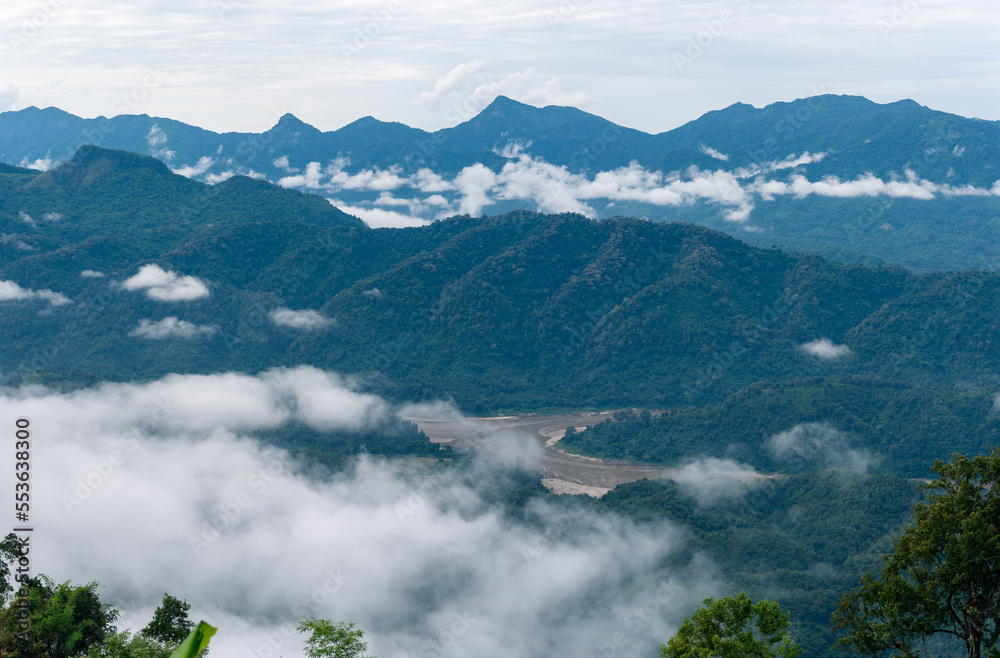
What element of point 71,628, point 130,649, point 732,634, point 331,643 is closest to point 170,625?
point 71,628

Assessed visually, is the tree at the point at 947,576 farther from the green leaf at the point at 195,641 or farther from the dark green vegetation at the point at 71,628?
the dark green vegetation at the point at 71,628

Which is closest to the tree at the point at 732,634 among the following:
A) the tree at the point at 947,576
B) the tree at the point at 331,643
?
the tree at the point at 947,576

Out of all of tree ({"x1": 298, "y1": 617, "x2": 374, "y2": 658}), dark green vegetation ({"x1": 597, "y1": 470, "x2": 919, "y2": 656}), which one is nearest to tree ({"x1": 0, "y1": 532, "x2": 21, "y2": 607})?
tree ({"x1": 298, "y1": 617, "x2": 374, "y2": 658})

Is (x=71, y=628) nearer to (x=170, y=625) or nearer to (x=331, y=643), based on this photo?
(x=170, y=625)

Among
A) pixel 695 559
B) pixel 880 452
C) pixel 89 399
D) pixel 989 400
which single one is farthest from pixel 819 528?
pixel 89 399

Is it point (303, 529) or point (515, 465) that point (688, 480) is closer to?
point (515, 465)

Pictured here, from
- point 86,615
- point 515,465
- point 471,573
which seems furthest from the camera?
point 515,465
